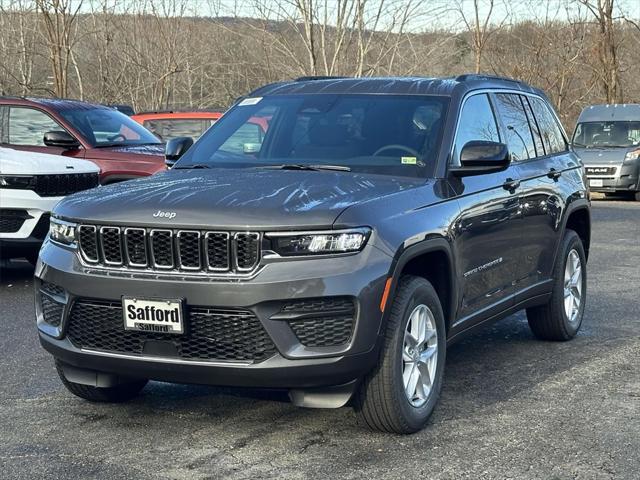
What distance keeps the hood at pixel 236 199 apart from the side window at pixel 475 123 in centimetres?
62

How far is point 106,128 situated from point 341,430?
788 cm

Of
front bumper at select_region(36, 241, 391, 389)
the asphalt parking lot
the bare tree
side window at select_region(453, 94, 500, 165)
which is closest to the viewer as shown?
front bumper at select_region(36, 241, 391, 389)

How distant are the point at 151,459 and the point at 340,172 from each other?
1.80 m

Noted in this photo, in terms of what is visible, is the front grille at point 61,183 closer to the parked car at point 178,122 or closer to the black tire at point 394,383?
the black tire at point 394,383

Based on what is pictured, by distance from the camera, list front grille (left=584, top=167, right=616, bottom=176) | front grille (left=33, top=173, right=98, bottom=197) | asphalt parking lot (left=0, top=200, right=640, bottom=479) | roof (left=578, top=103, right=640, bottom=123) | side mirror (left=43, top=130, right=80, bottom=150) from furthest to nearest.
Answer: roof (left=578, top=103, right=640, bottom=123) < front grille (left=584, top=167, right=616, bottom=176) < side mirror (left=43, top=130, right=80, bottom=150) < front grille (left=33, top=173, right=98, bottom=197) < asphalt parking lot (left=0, top=200, right=640, bottom=479)

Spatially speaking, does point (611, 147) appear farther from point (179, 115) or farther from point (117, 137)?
point (117, 137)

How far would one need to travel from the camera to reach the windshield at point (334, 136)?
18.9 ft

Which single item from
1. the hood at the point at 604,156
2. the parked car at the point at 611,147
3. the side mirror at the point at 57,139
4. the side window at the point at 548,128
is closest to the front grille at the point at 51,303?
the side window at the point at 548,128

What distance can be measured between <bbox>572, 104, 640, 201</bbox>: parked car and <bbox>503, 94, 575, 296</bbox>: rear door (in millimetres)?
15597

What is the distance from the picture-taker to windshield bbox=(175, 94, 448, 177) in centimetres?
577

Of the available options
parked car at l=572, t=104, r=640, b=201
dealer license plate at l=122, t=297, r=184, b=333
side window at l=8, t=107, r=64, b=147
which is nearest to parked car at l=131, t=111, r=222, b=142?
side window at l=8, t=107, r=64, b=147

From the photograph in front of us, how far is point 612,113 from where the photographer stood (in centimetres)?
2391

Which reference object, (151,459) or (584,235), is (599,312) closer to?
(584,235)

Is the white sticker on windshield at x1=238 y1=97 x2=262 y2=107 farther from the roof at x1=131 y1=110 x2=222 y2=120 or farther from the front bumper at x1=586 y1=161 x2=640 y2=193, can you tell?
the front bumper at x1=586 y1=161 x2=640 y2=193
